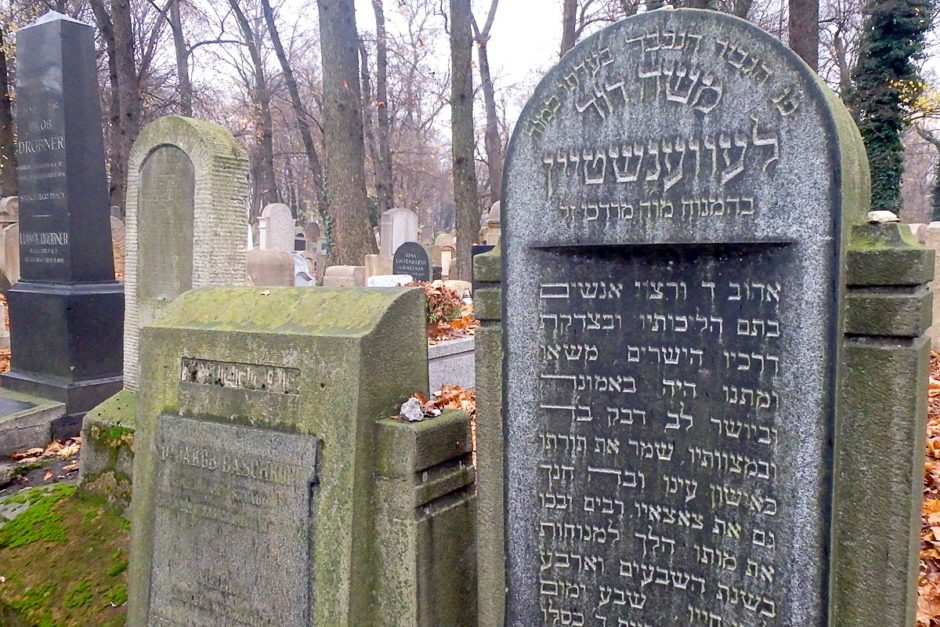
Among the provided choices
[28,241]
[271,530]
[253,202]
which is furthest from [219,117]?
[271,530]

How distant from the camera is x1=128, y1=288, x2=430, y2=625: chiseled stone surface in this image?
2.55 metres

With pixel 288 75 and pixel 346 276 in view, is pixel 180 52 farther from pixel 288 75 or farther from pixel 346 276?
pixel 346 276

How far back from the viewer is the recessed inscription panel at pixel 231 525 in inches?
103

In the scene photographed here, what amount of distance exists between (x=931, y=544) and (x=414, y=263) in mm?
11712

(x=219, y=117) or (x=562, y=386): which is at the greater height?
(x=219, y=117)

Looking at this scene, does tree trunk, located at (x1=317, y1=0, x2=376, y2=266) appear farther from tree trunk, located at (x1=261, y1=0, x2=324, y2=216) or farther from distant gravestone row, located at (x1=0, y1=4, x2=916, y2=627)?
tree trunk, located at (x1=261, y1=0, x2=324, y2=216)

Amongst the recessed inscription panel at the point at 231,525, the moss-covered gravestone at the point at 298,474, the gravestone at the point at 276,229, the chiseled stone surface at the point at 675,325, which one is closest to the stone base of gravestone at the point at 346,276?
the moss-covered gravestone at the point at 298,474

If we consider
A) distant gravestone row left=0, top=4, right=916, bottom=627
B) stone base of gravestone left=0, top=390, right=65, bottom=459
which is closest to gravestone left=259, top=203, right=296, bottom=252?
stone base of gravestone left=0, top=390, right=65, bottom=459

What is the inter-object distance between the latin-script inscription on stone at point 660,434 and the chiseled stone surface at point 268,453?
56cm

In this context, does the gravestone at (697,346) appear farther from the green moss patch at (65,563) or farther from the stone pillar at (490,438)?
the green moss patch at (65,563)

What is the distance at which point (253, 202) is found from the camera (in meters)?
47.8

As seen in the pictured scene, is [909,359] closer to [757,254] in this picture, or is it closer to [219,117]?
[757,254]

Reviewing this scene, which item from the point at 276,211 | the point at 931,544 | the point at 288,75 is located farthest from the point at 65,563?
the point at 276,211

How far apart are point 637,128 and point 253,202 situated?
159 ft
